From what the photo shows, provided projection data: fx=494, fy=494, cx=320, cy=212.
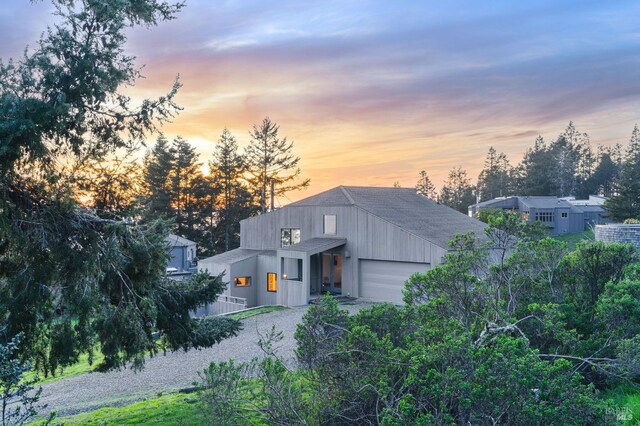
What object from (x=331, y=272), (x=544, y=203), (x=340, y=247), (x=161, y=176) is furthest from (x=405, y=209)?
(x=161, y=176)

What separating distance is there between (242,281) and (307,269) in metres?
5.36

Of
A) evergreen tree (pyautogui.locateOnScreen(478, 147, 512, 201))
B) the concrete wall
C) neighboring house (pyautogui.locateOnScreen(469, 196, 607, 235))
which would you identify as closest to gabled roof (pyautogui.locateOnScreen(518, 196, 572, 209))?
neighboring house (pyautogui.locateOnScreen(469, 196, 607, 235))

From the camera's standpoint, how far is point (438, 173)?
275ft

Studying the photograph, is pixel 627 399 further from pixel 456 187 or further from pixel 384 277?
pixel 456 187

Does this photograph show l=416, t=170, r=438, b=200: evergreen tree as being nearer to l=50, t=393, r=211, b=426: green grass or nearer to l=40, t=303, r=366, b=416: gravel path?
l=40, t=303, r=366, b=416: gravel path

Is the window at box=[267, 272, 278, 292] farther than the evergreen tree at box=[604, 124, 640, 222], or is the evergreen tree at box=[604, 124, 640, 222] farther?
the evergreen tree at box=[604, 124, 640, 222]

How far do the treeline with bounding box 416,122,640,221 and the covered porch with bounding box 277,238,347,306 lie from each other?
4747 cm

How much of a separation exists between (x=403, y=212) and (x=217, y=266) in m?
10.5

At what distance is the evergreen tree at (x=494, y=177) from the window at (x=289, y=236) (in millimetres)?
54310

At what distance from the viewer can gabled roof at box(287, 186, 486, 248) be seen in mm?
22531

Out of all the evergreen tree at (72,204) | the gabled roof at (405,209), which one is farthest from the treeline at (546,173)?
the evergreen tree at (72,204)

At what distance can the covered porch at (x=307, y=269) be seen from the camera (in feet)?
73.5

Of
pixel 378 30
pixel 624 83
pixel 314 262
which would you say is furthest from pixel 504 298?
pixel 624 83

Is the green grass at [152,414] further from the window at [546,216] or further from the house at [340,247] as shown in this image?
the window at [546,216]
